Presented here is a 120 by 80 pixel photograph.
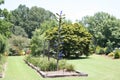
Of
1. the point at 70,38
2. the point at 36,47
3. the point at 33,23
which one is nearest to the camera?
the point at 36,47

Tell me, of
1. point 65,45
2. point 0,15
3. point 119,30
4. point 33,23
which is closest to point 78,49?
point 65,45

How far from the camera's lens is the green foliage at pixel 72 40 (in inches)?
1316

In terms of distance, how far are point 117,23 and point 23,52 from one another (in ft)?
54.3

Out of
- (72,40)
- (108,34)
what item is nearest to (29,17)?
(108,34)

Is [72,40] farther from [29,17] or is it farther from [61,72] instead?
[29,17]

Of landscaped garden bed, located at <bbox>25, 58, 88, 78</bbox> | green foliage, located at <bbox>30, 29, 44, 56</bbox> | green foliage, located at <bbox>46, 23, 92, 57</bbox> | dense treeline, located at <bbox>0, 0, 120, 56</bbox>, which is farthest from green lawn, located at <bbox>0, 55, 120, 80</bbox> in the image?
green foliage, located at <bbox>46, 23, 92, 57</bbox>

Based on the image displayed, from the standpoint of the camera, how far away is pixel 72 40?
110ft

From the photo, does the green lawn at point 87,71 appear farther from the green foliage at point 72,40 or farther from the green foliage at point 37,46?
the green foliage at point 72,40

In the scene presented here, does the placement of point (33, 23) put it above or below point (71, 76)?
above

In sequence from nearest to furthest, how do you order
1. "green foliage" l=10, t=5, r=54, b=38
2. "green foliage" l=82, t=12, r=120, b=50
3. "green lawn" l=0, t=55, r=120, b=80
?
1. "green lawn" l=0, t=55, r=120, b=80
2. "green foliage" l=82, t=12, r=120, b=50
3. "green foliage" l=10, t=5, r=54, b=38

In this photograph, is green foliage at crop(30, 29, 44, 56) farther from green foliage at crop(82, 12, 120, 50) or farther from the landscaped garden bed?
green foliage at crop(82, 12, 120, 50)

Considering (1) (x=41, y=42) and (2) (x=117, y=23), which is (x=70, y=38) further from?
(2) (x=117, y=23)

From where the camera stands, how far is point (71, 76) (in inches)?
653

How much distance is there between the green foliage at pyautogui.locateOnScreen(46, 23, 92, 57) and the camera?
33438 millimetres
